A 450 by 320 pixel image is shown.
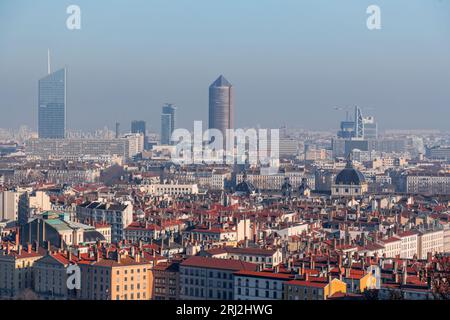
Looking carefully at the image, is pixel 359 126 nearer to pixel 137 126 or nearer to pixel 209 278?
pixel 137 126

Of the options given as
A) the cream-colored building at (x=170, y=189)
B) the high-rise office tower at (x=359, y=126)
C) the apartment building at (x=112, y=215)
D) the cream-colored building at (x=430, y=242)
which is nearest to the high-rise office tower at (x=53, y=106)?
the high-rise office tower at (x=359, y=126)

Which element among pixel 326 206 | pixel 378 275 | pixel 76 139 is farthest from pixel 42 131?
pixel 378 275

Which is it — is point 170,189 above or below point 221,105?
below

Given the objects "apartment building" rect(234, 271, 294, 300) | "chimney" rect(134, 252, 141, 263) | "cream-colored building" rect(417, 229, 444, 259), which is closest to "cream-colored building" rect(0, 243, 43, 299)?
"chimney" rect(134, 252, 141, 263)

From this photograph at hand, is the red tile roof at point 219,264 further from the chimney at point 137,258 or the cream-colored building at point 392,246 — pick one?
the cream-colored building at point 392,246

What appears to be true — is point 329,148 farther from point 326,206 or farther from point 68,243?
point 68,243

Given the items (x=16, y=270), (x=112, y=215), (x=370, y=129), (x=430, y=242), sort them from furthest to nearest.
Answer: (x=370, y=129), (x=112, y=215), (x=430, y=242), (x=16, y=270)

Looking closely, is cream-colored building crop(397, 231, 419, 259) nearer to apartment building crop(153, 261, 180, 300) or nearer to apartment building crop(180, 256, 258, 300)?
apartment building crop(180, 256, 258, 300)

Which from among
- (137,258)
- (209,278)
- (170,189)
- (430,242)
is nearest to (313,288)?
(209,278)

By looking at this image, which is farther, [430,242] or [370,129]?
[370,129]
